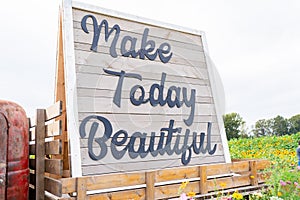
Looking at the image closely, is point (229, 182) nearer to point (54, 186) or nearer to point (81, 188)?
point (81, 188)

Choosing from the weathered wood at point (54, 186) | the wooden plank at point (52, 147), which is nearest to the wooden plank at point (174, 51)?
→ the wooden plank at point (52, 147)

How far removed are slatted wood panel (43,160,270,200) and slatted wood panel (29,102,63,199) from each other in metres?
0.31

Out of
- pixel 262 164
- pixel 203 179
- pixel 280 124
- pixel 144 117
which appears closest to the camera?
pixel 203 179

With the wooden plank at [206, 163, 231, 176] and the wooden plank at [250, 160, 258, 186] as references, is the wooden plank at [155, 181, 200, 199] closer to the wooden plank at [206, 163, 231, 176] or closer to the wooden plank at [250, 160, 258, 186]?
the wooden plank at [206, 163, 231, 176]

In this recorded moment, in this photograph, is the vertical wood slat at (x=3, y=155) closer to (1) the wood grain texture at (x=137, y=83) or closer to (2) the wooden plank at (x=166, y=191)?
(1) the wood grain texture at (x=137, y=83)

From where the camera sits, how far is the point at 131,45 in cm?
375

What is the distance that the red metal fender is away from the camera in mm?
2682

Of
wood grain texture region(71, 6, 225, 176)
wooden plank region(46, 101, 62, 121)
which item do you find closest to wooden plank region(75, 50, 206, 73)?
wood grain texture region(71, 6, 225, 176)

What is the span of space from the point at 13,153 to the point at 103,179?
2.89 feet

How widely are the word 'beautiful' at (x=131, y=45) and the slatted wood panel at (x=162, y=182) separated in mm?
1502

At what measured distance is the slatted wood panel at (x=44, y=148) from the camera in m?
2.84

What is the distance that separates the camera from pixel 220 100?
14.4 feet

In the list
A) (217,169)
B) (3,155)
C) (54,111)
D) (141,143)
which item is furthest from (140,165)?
(3,155)

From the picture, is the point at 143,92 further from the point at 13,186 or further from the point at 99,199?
the point at 13,186
